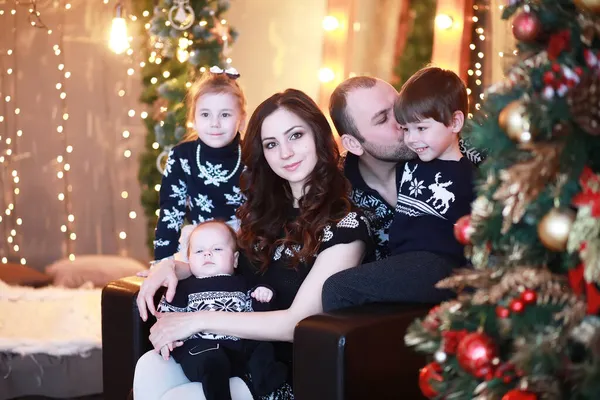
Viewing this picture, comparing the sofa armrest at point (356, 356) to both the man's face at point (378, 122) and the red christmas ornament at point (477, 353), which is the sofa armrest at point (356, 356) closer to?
the red christmas ornament at point (477, 353)

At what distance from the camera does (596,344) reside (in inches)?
55.9

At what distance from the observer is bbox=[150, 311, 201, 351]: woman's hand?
2.60 m

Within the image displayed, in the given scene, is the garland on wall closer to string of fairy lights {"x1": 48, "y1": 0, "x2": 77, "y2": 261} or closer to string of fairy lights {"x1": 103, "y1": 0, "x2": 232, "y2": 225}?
string of fairy lights {"x1": 103, "y1": 0, "x2": 232, "y2": 225}

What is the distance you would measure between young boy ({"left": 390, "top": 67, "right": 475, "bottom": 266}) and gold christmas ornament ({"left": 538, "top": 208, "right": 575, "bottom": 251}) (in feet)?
3.41

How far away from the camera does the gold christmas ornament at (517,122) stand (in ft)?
4.99

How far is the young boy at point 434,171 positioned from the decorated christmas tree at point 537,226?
873mm

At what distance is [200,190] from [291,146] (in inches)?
39.8

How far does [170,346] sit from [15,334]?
222 cm

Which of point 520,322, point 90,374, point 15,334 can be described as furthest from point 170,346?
point 15,334

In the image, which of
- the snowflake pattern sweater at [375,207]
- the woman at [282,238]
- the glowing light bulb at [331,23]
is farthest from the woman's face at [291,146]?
the glowing light bulb at [331,23]

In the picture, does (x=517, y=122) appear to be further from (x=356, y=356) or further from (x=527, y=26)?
(x=356, y=356)

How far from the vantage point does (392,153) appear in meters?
3.02

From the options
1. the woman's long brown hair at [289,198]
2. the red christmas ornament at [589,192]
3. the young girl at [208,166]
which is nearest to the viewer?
the red christmas ornament at [589,192]

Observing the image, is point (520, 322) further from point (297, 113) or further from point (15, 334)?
point (15, 334)
